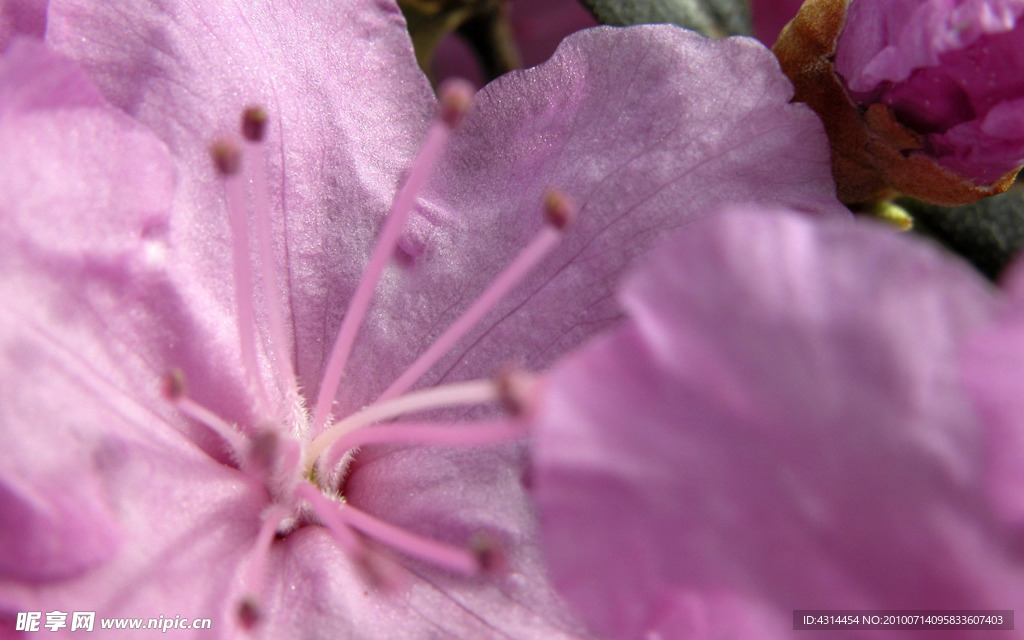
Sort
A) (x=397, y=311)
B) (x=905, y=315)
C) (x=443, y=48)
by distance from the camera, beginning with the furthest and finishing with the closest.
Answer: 1. (x=443, y=48)
2. (x=397, y=311)
3. (x=905, y=315)

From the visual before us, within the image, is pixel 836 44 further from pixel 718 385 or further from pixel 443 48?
pixel 443 48

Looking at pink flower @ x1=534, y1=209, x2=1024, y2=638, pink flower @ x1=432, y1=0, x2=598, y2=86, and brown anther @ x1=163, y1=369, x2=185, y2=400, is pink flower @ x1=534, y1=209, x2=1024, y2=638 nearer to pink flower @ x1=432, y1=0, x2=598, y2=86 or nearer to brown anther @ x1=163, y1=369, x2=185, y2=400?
brown anther @ x1=163, y1=369, x2=185, y2=400

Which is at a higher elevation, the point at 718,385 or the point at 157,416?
the point at 718,385

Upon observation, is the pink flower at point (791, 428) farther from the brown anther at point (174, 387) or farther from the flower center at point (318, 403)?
the brown anther at point (174, 387)

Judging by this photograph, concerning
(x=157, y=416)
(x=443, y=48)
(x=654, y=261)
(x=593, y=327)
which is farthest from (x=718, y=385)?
(x=443, y=48)

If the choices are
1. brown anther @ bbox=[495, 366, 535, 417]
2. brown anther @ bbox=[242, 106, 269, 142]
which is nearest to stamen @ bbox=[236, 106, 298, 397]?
brown anther @ bbox=[242, 106, 269, 142]

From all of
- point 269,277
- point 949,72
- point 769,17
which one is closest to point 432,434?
point 269,277
